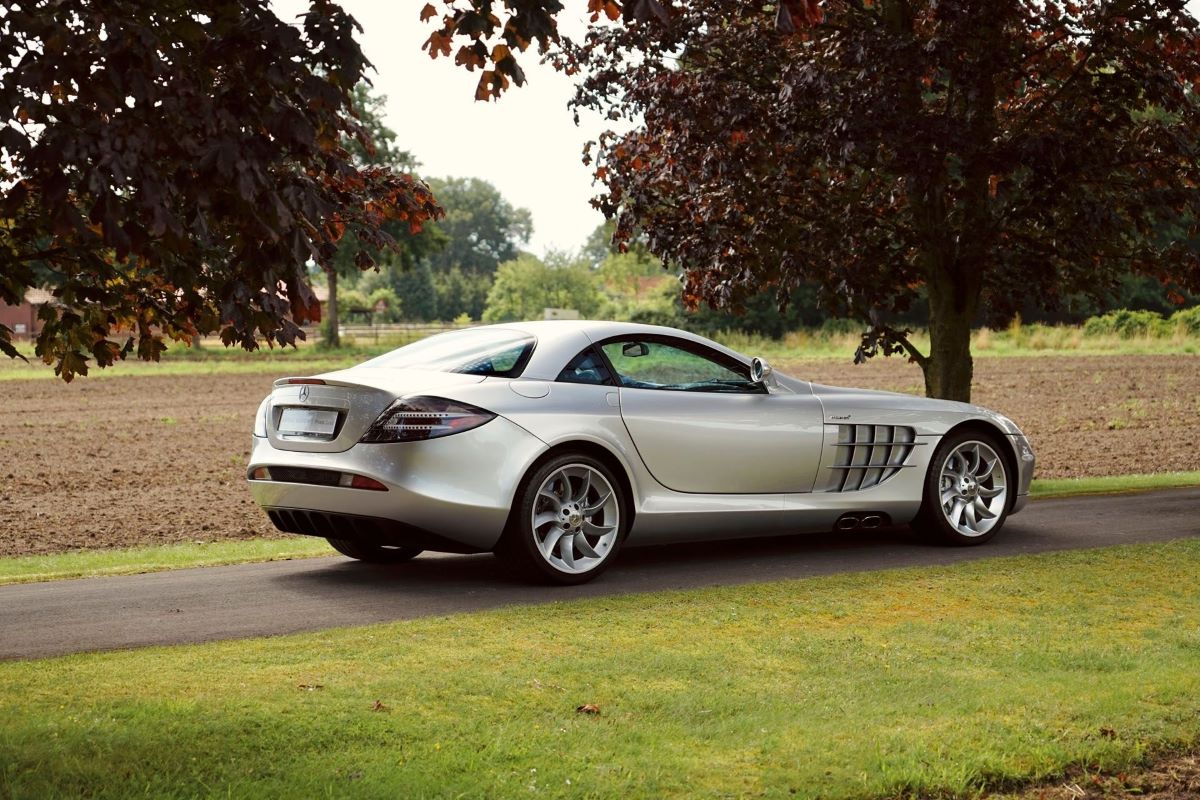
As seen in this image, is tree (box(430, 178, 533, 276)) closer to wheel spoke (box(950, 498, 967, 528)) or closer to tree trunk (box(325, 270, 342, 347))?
tree trunk (box(325, 270, 342, 347))

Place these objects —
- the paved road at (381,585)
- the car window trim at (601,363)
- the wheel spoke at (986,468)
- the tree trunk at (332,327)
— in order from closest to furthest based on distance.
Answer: the paved road at (381,585), the car window trim at (601,363), the wheel spoke at (986,468), the tree trunk at (332,327)

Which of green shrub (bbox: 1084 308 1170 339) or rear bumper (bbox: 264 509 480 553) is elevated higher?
green shrub (bbox: 1084 308 1170 339)

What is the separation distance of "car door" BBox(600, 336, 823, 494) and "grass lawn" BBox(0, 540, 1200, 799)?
1.40 m

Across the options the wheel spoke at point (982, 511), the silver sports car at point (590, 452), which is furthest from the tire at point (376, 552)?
the wheel spoke at point (982, 511)

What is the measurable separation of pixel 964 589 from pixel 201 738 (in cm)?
467

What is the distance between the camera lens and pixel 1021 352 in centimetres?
4906

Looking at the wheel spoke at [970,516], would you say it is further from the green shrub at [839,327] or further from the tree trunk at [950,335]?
the green shrub at [839,327]

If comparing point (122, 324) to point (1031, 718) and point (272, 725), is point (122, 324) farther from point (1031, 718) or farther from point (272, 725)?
point (1031, 718)

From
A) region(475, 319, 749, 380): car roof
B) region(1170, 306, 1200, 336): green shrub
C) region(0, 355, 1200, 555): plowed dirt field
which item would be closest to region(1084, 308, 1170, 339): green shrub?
region(1170, 306, 1200, 336): green shrub

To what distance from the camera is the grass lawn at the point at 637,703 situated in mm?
4723

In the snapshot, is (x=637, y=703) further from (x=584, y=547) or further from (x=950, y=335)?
(x=950, y=335)

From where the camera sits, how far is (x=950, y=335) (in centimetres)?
1488

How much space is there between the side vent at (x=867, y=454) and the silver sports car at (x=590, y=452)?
0.04ft

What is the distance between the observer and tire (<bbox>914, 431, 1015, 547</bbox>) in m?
10.2
